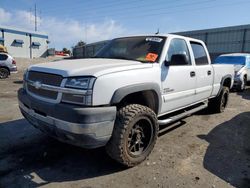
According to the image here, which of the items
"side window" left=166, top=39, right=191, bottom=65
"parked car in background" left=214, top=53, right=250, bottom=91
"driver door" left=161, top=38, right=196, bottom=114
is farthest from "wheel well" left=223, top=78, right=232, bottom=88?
"parked car in background" left=214, top=53, right=250, bottom=91

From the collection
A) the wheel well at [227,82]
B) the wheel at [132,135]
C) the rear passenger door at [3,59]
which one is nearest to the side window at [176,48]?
the wheel at [132,135]

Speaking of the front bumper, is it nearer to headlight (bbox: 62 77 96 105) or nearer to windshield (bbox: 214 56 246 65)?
headlight (bbox: 62 77 96 105)

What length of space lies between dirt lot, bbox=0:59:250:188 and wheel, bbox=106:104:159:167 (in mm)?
189

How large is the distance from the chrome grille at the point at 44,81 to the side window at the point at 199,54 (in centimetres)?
304

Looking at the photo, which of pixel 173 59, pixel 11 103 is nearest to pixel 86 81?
pixel 173 59

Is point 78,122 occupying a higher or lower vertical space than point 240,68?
lower

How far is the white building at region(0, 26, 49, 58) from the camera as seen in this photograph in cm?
4353

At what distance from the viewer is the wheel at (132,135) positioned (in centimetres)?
318

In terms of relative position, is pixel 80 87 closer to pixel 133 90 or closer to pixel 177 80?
pixel 133 90

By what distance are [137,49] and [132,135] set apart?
1.57 metres

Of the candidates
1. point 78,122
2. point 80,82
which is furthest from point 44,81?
point 78,122

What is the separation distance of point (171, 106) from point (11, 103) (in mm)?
5458

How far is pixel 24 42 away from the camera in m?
46.8

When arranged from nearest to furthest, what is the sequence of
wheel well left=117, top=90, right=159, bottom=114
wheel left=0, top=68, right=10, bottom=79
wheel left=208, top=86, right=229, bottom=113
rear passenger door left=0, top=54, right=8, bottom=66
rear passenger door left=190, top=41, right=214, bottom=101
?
wheel well left=117, top=90, right=159, bottom=114 → rear passenger door left=190, top=41, right=214, bottom=101 → wheel left=208, top=86, right=229, bottom=113 → rear passenger door left=0, top=54, right=8, bottom=66 → wheel left=0, top=68, right=10, bottom=79
